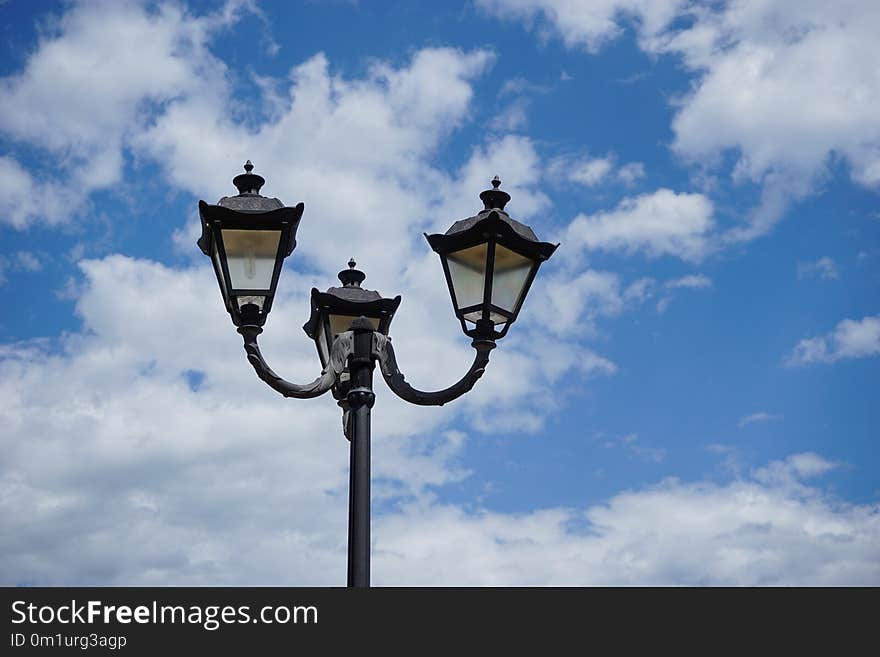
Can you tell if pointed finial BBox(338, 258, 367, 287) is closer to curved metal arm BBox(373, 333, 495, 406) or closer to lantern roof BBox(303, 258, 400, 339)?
lantern roof BBox(303, 258, 400, 339)

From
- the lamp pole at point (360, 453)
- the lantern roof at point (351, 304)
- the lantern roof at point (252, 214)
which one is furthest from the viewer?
the lantern roof at point (351, 304)

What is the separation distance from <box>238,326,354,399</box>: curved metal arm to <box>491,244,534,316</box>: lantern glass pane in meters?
1.00

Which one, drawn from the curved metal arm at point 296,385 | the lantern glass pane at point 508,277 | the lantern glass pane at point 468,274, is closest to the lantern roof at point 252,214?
the curved metal arm at point 296,385

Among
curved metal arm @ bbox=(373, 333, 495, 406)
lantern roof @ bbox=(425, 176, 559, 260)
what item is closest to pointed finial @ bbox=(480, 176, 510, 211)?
lantern roof @ bbox=(425, 176, 559, 260)

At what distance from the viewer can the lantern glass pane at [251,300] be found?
8.62 meters

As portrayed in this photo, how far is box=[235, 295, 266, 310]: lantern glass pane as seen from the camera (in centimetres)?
862

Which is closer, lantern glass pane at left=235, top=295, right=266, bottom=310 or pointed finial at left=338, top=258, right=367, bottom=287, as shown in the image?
lantern glass pane at left=235, top=295, right=266, bottom=310

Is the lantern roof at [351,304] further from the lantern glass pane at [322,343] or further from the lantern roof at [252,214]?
the lantern roof at [252,214]

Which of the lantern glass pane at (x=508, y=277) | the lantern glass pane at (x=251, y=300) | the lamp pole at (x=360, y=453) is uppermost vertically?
the lantern glass pane at (x=508, y=277)
